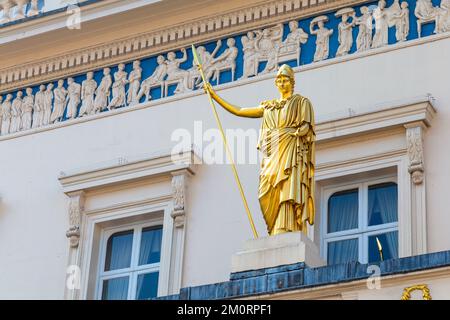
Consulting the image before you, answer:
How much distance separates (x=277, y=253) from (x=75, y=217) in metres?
4.17

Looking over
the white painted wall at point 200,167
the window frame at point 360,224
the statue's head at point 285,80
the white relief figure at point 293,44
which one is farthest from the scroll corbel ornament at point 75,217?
the statue's head at point 285,80

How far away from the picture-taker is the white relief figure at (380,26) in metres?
15.5

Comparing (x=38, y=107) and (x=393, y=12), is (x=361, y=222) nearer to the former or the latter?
(x=393, y=12)

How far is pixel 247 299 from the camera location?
11.8 m

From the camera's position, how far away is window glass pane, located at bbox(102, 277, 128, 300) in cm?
1573

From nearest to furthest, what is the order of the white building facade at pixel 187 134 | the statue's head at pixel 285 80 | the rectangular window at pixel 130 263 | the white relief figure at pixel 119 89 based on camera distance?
1. the statue's head at pixel 285 80
2. the white building facade at pixel 187 134
3. the rectangular window at pixel 130 263
4. the white relief figure at pixel 119 89

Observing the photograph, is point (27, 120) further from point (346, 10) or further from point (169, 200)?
point (346, 10)

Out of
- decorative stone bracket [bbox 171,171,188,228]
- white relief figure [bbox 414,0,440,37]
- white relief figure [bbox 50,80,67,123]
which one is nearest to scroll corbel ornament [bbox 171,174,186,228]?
decorative stone bracket [bbox 171,171,188,228]

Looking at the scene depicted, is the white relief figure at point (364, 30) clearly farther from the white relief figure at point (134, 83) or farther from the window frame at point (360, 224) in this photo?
the white relief figure at point (134, 83)

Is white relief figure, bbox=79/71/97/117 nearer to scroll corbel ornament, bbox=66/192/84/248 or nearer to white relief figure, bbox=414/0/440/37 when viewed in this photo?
scroll corbel ornament, bbox=66/192/84/248

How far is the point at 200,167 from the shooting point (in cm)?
1577

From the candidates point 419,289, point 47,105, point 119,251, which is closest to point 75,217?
point 119,251

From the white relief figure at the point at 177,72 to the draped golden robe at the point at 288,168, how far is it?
3179 millimetres

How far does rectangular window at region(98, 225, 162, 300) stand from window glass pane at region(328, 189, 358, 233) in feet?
6.14
